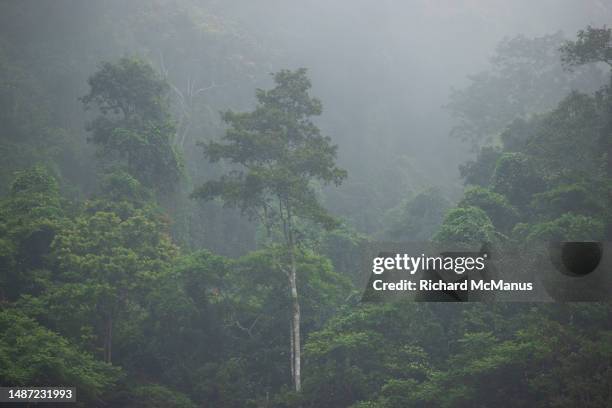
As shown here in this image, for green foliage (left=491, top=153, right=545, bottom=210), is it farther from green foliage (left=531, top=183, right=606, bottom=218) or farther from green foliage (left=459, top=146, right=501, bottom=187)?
green foliage (left=459, top=146, right=501, bottom=187)

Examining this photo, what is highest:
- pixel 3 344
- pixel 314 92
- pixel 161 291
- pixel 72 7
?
pixel 72 7

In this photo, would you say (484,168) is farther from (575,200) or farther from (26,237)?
(26,237)

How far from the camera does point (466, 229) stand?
21.9 m

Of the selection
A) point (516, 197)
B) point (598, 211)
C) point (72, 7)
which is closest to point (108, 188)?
point (516, 197)

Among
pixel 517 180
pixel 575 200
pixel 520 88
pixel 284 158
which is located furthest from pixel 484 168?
pixel 284 158

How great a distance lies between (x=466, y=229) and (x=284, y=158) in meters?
6.92

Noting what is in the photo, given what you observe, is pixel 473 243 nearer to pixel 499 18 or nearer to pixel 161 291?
pixel 161 291

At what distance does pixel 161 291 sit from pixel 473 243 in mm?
11223

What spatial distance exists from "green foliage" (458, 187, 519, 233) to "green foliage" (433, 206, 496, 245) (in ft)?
6.78

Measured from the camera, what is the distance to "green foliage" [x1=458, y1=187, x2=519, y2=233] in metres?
25.0

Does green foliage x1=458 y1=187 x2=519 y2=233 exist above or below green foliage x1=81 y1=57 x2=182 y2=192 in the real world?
below

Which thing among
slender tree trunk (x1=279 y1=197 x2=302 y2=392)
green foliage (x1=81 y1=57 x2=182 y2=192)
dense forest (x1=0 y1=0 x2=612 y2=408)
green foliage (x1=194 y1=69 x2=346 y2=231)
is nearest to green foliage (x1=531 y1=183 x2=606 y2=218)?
dense forest (x1=0 y1=0 x2=612 y2=408)

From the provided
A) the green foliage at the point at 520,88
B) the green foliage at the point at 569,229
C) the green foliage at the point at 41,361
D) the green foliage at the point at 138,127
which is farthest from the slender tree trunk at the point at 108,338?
the green foliage at the point at 520,88

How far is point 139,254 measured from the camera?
22516mm
